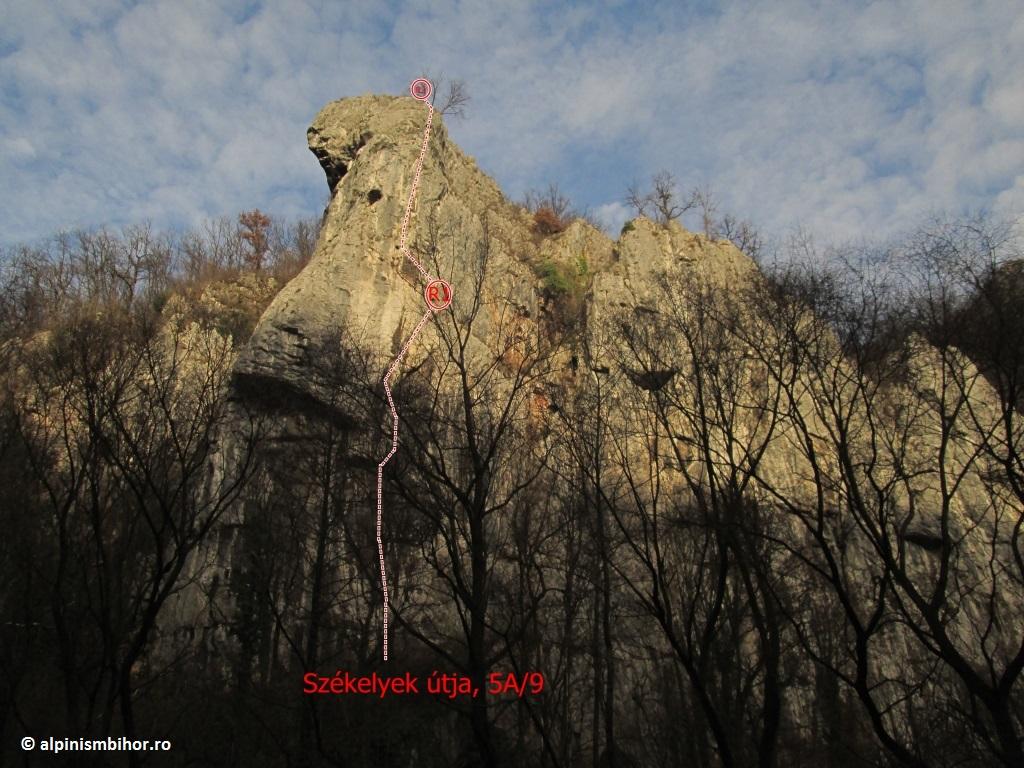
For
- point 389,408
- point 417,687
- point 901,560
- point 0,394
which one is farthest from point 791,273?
point 0,394

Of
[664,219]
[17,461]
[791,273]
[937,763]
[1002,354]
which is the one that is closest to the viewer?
[1002,354]

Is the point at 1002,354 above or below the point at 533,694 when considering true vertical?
above

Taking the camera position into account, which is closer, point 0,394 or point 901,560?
point 901,560

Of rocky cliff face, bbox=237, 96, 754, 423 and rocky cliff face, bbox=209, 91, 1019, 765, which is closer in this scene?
rocky cliff face, bbox=209, 91, 1019, 765

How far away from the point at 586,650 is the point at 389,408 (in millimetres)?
6922

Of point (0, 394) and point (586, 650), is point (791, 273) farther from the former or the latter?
point (0, 394)

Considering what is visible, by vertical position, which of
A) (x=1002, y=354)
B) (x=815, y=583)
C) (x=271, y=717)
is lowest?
(x=271, y=717)

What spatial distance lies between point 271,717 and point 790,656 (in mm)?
9434

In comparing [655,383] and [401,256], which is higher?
[401,256]

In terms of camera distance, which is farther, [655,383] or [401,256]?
[401,256]

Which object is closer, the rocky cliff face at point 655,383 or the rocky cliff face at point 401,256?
the rocky cliff face at point 655,383

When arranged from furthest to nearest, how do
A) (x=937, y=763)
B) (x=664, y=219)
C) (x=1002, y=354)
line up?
(x=664, y=219), (x=937, y=763), (x=1002, y=354)

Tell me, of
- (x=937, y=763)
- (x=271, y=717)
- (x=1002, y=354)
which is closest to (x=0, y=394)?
(x=271, y=717)

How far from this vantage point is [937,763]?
487 inches
